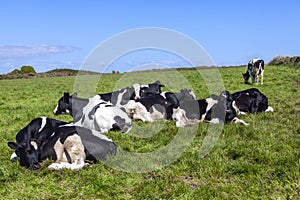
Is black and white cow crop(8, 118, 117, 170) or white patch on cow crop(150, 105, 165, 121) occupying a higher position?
white patch on cow crop(150, 105, 165, 121)

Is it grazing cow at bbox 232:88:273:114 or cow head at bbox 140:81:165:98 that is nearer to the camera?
grazing cow at bbox 232:88:273:114

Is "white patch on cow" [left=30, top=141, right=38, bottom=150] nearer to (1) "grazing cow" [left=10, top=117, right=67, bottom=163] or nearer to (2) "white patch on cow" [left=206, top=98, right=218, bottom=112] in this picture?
(1) "grazing cow" [left=10, top=117, right=67, bottom=163]

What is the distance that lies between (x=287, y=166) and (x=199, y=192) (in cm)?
187

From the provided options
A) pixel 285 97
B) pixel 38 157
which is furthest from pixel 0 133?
pixel 285 97

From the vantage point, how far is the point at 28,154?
681 centimetres

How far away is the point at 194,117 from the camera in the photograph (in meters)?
10.6

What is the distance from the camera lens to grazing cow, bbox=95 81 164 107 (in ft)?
43.1

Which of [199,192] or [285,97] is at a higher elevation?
[285,97]

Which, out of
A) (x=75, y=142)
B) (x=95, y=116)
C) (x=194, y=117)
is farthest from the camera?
(x=194, y=117)

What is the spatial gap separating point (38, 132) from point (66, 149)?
112 centimetres

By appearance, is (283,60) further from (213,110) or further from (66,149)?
(66,149)

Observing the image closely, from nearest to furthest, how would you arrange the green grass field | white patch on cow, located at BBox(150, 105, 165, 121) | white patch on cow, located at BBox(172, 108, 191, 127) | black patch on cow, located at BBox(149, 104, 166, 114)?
the green grass field → white patch on cow, located at BBox(172, 108, 191, 127) → white patch on cow, located at BBox(150, 105, 165, 121) → black patch on cow, located at BBox(149, 104, 166, 114)

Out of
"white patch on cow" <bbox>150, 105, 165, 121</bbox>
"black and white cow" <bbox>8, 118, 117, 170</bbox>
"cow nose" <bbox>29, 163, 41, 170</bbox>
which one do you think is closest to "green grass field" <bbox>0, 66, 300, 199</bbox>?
"cow nose" <bbox>29, 163, 41, 170</bbox>

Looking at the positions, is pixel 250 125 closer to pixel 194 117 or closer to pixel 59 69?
pixel 194 117
